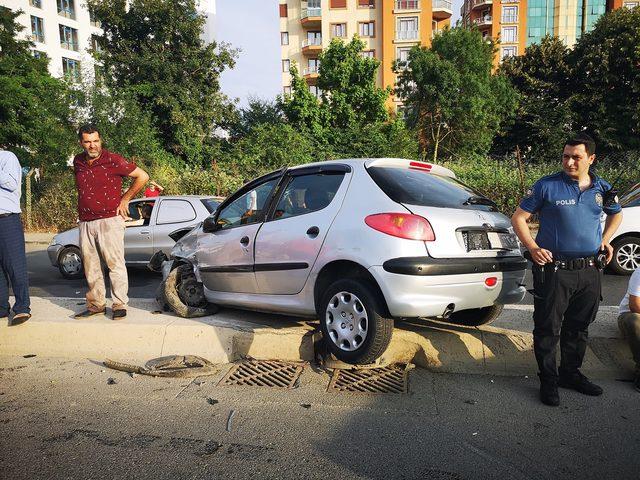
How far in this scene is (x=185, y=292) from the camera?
5082 mm

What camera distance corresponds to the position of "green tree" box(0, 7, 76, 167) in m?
17.4

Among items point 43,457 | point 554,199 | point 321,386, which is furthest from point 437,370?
point 43,457

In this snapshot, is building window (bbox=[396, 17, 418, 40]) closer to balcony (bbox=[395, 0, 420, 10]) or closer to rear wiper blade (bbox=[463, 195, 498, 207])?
balcony (bbox=[395, 0, 420, 10])

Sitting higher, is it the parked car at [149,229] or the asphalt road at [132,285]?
the parked car at [149,229]

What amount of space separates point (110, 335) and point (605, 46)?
32.1 metres

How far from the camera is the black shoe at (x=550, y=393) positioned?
326 cm

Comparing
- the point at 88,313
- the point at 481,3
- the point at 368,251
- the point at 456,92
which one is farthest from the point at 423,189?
the point at 481,3

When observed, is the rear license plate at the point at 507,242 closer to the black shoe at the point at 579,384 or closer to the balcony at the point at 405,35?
the black shoe at the point at 579,384

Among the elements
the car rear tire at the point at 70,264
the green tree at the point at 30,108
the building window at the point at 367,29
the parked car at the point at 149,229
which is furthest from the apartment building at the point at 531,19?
the car rear tire at the point at 70,264

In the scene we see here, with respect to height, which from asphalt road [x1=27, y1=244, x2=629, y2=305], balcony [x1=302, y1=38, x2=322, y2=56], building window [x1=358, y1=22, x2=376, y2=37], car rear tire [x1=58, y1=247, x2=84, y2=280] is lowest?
asphalt road [x1=27, y1=244, x2=629, y2=305]

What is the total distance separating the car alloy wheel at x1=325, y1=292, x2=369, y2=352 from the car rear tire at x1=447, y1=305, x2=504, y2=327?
1326 mm

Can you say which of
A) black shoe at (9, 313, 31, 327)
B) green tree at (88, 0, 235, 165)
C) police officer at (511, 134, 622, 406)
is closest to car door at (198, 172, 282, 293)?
black shoe at (9, 313, 31, 327)

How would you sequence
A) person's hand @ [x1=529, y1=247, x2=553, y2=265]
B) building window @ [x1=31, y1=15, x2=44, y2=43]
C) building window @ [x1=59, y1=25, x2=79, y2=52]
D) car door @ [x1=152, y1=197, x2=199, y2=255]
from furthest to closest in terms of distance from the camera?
building window @ [x1=59, y1=25, x2=79, y2=52] → building window @ [x1=31, y1=15, x2=44, y2=43] → car door @ [x1=152, y1=197, x2=199, y2=255] → person's hand @ [x1=529, y1=247, x2=553, y2=265]

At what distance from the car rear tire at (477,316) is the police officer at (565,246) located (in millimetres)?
854
